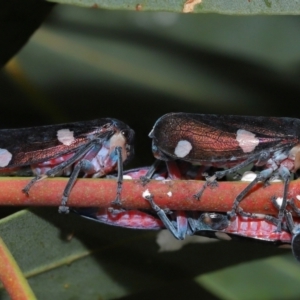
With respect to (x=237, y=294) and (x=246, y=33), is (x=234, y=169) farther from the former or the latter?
(x=246, y=33)

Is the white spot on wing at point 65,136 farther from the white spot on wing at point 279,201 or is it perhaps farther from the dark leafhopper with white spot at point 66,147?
the white spot on wing at point 279,201

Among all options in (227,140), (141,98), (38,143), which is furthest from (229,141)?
(141,98)

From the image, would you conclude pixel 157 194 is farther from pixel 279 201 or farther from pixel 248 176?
pixel 248 176

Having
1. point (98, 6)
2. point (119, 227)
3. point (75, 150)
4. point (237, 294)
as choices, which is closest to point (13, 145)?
point (75, 150)

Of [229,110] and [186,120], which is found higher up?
[186,120]

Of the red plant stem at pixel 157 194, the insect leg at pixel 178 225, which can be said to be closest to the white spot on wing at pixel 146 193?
the red plant stem at pixel 157 194

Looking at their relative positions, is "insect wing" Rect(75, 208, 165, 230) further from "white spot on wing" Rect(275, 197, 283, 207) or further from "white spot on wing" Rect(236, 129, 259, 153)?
"white spot on wing" Rect(275, 197, 283, 207)

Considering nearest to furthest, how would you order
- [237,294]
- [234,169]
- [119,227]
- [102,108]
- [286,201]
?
[286,201] → [234,169] → [119,227] → [237,294] → [102,108]
